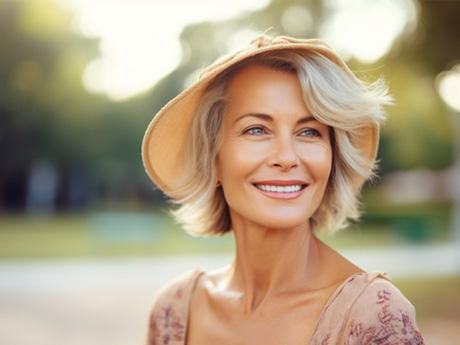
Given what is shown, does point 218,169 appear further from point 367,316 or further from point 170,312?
point 367,316

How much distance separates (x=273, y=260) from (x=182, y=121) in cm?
51

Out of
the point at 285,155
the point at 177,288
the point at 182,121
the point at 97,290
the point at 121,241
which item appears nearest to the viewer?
the point at 285,155

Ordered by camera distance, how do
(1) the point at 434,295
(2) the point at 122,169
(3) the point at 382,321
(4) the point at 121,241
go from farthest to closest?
(2) the point at 122,169, (4) the point at 121,241, (1) the point at 434,295, (3) the point at 382,321

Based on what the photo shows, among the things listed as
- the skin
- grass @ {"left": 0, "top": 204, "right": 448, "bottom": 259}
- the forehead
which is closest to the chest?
the skin

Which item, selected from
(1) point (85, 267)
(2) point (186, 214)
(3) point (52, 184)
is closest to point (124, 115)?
(3) point (52, 184)

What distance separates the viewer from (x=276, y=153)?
2186mm

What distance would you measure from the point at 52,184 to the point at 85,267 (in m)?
35.5

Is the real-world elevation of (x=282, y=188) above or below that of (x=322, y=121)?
below

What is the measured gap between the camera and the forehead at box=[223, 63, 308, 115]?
2.21 meters

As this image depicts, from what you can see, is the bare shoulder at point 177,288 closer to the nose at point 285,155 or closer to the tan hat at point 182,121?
the tan hat at point 182,121

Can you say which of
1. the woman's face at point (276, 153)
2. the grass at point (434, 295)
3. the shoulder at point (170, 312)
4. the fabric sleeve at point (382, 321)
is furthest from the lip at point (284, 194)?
the grass at point (434, 295)

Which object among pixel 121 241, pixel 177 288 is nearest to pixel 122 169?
pixel 121 241

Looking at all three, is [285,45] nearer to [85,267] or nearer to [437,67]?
[437,67]

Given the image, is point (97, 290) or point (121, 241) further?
point (121, 241)
